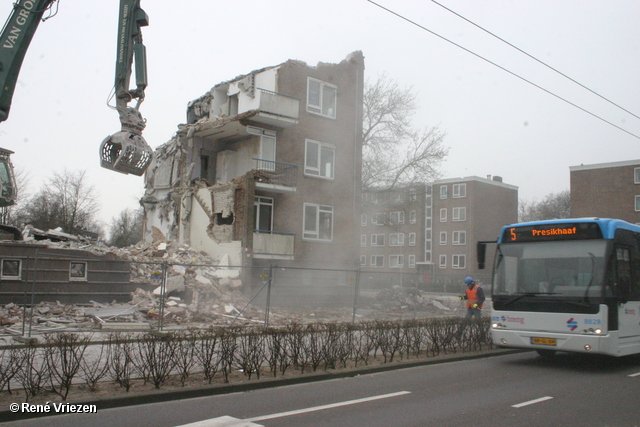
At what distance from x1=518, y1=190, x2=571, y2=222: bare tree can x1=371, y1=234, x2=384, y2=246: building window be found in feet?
84.9

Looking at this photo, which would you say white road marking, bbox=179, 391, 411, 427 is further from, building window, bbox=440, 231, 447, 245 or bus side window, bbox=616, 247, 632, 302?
building window, bbox=440, 231, 447, 245

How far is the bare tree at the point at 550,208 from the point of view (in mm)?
79438

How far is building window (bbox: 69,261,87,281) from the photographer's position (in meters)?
16.7

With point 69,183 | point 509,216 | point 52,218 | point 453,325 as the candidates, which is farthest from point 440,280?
point 509,216

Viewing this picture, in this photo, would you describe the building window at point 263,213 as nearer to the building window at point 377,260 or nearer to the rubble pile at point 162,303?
the rubble pile at point 162,303

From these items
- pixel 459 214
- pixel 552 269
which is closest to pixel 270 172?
pixel 552 269

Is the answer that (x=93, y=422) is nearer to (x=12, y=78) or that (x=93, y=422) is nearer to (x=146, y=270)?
(x=12, y=78)

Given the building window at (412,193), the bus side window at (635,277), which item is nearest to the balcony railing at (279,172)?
the building window at (412,193)

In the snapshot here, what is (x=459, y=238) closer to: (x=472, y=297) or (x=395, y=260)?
(x=395, y=260)

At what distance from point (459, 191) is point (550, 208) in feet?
89.3

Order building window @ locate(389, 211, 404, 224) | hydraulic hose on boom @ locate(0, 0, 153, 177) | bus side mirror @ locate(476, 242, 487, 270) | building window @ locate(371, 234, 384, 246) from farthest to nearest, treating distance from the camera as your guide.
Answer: building window @ locate(371, 234, 384, 246)
building window @ locate(389, 211, 404, 224)
bus side mirror @ locate(476, 242, 487, 270)
hydraulic hose on boom @ locate(0, 0, 153, 177)

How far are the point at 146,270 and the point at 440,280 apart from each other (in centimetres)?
1519

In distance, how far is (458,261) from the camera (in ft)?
203

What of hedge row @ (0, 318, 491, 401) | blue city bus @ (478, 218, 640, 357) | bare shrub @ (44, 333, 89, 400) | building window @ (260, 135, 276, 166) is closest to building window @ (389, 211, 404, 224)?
building window @ (260, 135, 276, 166)
